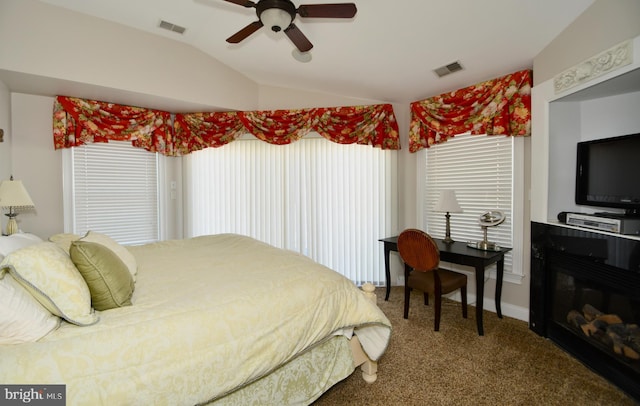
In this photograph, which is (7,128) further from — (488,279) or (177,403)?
(488,279)

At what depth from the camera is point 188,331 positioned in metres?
1.18

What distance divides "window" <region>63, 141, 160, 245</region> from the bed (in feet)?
5.74

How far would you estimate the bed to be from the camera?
3.32 feet

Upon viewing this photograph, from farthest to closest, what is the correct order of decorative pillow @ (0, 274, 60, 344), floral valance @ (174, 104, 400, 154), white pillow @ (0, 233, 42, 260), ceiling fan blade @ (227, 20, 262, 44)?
1. floral valance @ (174, 104, 400, 154)
2. ceiling fan blade @ (227, 20, 262, 44)
3. white pillow @ (0, 233, 42, 260)
4. decorative pillow @ (0, 274, 60, 344)

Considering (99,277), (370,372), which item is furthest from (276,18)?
(370,372)

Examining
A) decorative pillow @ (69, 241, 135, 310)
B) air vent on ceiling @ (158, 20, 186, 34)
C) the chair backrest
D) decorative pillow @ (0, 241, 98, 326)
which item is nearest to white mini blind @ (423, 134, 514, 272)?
the chair backrest

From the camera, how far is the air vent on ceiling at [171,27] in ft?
8.87

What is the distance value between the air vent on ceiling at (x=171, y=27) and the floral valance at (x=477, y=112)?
2.53 m

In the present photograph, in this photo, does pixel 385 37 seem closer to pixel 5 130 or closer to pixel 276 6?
pixel 276 6

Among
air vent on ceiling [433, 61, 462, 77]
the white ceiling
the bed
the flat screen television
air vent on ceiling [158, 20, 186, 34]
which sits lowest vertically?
the bed

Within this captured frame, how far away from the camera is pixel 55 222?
117 inches

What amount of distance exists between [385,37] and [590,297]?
2.40 meters

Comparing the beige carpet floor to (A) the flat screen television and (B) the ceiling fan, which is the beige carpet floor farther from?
(B) the ceiling fan

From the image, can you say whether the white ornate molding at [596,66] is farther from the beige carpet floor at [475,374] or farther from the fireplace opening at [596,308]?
the beige carpet floor at [475,374]
